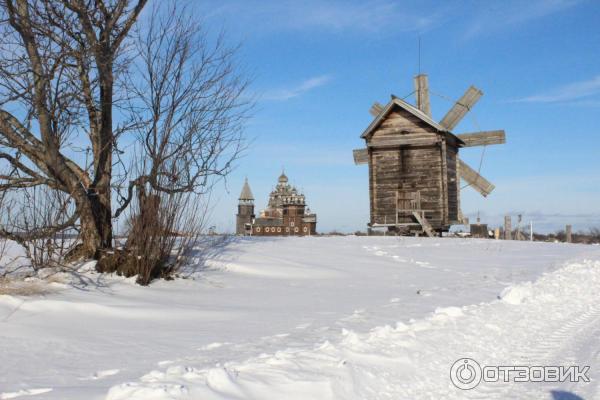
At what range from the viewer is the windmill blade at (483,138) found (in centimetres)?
2392

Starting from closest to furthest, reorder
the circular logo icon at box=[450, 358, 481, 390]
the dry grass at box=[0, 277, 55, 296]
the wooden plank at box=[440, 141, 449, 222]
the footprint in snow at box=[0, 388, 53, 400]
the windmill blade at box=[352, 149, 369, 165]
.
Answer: the footprint in snow at box=[0, 388, 53, 400]
the circular logo icon at box=[450, 358, 481, 390]
the dry grass at box=[0, 277, 55, 296]
the wooden plank at box=[440, 141, 449, 222]
the windmill blade at box=[352, 149, 369, 165]

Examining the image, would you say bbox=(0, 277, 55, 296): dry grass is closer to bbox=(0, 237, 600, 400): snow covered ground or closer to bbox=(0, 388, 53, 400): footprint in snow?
bbox=(0, 237, 600, 400): snow covered ground

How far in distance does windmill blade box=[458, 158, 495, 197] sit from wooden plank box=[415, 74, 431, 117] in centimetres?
294

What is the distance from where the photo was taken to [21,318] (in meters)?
5.16

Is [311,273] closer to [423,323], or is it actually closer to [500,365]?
[423,323]

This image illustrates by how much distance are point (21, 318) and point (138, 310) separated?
118 cm

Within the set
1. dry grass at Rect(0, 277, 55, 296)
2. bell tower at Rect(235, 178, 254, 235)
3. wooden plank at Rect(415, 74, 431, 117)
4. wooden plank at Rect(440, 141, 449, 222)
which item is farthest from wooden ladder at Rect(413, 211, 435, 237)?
bell tower at Rect(235, 178, 254, 235)

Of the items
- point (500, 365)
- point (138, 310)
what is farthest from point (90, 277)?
point (500, 365)

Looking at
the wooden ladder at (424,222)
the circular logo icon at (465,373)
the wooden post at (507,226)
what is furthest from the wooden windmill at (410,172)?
the circular logo icon at (465,373)

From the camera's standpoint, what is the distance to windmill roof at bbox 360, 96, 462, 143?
70.1ft

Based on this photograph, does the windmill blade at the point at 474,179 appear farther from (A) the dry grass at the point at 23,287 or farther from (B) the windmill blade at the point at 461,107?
(A) the dry grass at the point at 23,287

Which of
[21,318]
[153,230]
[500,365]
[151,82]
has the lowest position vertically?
[500,365]

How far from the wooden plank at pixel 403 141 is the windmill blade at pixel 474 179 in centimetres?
323

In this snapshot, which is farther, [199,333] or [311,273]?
[311,273]
